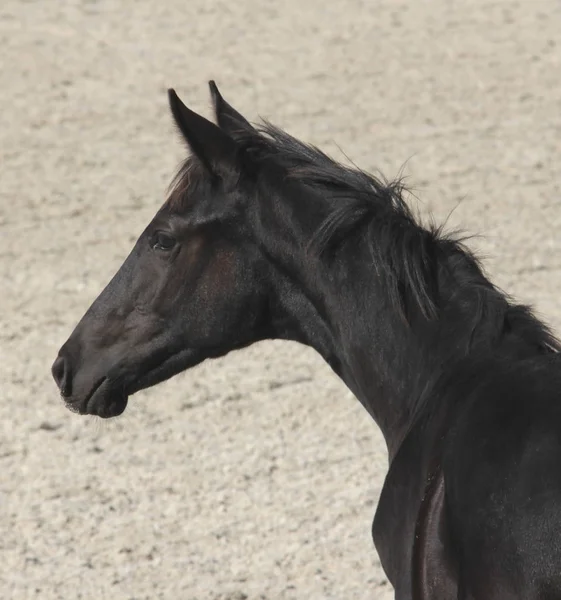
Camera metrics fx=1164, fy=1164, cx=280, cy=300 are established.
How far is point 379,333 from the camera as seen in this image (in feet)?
9.47

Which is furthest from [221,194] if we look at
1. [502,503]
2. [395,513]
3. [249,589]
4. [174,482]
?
[174,482]

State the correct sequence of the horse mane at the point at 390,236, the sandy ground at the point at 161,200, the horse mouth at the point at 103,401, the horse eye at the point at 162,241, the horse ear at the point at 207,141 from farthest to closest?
the sandy ground at the point at 161,200 → the horse mouth at the point at 103,401 → the horse eye at the point at 162,241 → the horse ear at the point at 207,141 → the horse mane at the point at 390,236

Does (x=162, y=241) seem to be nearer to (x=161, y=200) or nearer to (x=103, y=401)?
(x=103, y=401)

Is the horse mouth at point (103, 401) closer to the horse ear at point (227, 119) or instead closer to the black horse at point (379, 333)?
the black horse at point (379, 333)

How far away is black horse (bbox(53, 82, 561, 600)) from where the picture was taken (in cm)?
240

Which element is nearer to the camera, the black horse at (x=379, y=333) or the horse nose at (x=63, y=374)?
the black horse at (x=379, y=333)

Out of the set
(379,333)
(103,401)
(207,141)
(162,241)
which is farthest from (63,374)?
(379,333)

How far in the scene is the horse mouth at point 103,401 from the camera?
327 cm

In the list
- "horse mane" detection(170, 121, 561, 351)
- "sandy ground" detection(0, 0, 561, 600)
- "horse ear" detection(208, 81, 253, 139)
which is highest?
"horse ear" detection(208, 81, 253, 139)

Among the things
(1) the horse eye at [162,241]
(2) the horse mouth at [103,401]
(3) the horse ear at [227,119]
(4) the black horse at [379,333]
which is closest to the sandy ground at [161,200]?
(2) the horse mouth at [103,401]

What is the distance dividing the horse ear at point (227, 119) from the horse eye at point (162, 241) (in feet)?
1.05

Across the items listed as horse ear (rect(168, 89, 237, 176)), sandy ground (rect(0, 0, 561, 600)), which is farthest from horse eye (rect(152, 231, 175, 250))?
sandy ground (rect(0, 0, 561, 600))

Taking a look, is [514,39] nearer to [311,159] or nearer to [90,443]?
[90,443]

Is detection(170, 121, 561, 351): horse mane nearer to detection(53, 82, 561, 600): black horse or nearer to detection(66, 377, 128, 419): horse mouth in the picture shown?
detection(53, 82, 561, 600): black horse
